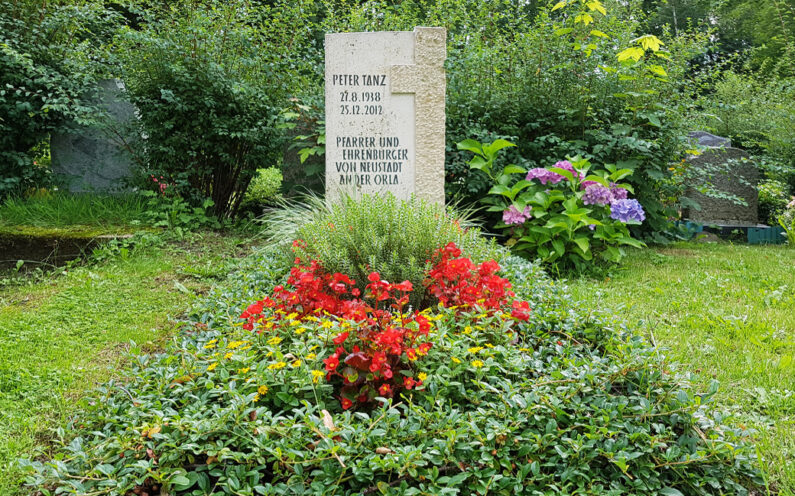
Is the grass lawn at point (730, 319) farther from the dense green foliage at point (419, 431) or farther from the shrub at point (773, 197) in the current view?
the shrub at point (773, 197)

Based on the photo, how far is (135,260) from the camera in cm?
429

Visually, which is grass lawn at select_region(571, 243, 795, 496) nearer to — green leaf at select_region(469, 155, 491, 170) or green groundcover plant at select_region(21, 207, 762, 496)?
green groundcover plant at select_region(21, 207, 762, 496)

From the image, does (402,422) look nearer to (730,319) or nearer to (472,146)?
(730,319)

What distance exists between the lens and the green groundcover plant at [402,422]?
5.02 ft

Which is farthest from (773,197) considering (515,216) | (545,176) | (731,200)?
(515,216)

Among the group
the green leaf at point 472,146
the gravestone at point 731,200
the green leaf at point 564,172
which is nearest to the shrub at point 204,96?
the green leaf at point 472,146

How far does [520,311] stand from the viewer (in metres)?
2.30

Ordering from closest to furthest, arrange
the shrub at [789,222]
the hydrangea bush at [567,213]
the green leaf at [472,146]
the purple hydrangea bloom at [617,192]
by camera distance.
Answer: the hydrangea bush at [567,213] → the purple hydrangea bloom at [617,192] → the green leaf at [472,146] → the shrub at [789,222]

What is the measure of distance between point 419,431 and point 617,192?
3717mm

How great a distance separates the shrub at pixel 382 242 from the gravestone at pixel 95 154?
3922 millimetres

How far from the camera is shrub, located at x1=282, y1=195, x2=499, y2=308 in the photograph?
273cm

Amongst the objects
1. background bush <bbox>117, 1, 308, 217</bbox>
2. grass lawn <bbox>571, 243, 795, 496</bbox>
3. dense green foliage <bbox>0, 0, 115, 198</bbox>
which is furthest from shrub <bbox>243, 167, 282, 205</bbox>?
grass lawn <bbox>571, 243, 795, 496</bbox>

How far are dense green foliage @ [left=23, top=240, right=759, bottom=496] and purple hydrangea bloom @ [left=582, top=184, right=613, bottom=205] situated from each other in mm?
2710

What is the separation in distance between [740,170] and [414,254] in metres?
6.33
